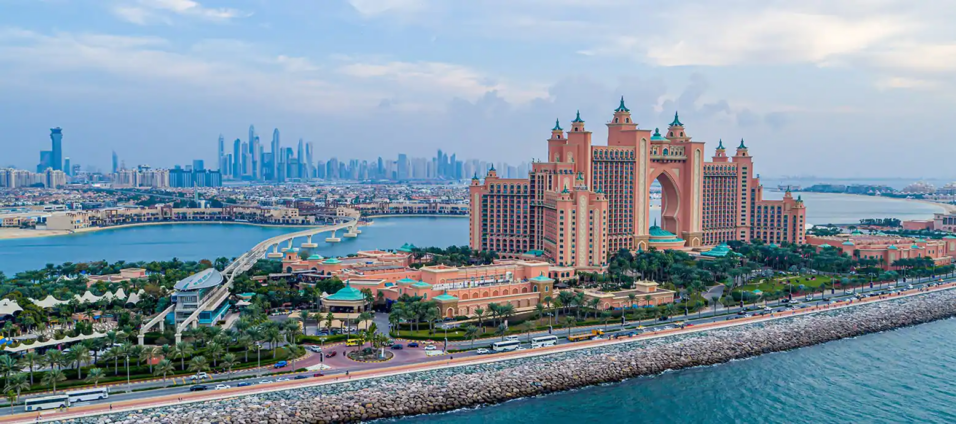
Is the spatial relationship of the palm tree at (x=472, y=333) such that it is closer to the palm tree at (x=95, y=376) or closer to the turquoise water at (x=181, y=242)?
the palm tree at (x=95, y=376)

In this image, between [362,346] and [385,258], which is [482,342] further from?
[385,258]

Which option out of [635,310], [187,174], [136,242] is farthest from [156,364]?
[187,174]

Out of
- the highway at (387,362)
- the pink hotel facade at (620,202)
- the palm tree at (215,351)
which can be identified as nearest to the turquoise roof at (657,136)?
the pink hotel facade at (620,202)

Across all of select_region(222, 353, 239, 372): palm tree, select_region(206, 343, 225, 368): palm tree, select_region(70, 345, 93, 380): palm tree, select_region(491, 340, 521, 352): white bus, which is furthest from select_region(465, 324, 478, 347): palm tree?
select_region(70, 345, 93, 380): palm tree

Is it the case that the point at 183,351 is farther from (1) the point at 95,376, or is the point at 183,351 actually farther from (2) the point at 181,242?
(2) the point at 181,242

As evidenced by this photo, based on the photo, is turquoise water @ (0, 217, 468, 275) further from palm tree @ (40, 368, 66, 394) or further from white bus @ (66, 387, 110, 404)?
white bus @ (66, 387, 110, 404)
